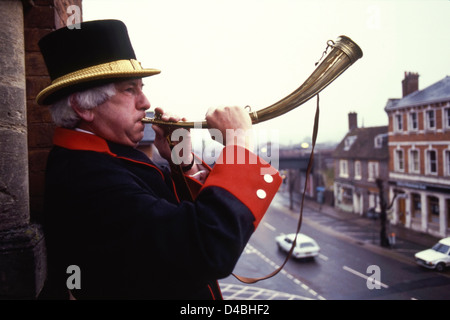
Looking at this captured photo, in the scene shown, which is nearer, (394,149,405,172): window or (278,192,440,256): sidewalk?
(278,192,440,256): sidewalk

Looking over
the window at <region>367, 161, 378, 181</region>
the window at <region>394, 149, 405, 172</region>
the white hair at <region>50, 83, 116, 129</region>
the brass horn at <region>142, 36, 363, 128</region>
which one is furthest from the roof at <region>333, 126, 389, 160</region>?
the white hair at <region>50, 83, 116, 129</region>

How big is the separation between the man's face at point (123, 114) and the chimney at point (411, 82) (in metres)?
23.7

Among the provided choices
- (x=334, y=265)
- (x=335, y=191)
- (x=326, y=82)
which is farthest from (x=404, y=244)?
(x=326, y=82)

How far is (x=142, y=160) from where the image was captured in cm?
149

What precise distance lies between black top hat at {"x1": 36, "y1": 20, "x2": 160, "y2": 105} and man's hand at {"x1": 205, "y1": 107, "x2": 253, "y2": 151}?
37cm

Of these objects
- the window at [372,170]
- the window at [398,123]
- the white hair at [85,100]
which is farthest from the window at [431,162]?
the white hair at [85,100]

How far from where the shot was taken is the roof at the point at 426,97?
1667 cm

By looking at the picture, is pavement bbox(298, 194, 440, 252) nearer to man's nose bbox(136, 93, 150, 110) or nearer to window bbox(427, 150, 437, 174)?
window bbox(427, 150, 437, 174)

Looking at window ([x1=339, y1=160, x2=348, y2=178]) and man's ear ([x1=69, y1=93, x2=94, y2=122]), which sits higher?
man's ear ([x1=69, y1=93, x2=94, y2=122])

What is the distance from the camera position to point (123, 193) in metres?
1.16

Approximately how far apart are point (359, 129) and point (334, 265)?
16.9 metres

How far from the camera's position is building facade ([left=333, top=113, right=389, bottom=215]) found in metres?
24.8

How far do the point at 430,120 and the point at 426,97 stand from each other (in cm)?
138

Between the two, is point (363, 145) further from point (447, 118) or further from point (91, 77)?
point (91, 77)
